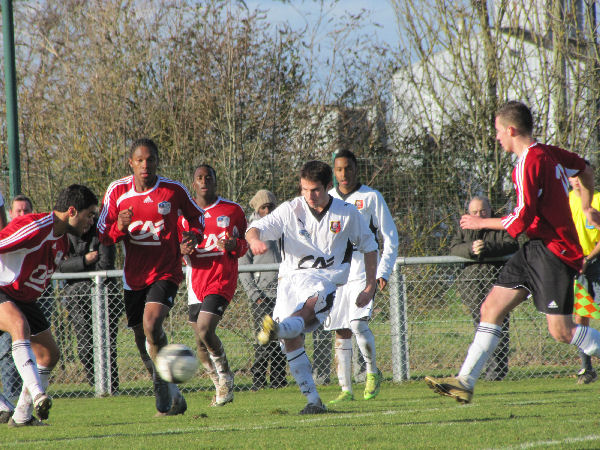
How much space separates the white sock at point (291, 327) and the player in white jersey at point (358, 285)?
Answer: 1901mm

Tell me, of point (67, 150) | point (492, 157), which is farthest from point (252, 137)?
point (492, 157)

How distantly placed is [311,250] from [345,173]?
5.87 ft

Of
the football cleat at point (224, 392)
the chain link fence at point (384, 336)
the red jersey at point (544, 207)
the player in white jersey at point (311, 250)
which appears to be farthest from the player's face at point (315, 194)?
the chain link fence at point (384, 336)

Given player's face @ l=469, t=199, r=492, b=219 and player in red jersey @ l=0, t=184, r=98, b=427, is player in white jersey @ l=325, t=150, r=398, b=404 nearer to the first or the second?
player's face @ l=469, t=199, r=492, b=219

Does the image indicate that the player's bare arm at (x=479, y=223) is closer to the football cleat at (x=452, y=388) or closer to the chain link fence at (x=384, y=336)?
the football cleat at (x=452, y=388)

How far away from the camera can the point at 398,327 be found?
945cm

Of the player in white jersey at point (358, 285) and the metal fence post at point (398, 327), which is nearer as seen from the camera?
the player in white jersey at point (358, 285)

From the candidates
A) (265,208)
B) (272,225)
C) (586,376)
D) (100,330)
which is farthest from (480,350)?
(100,330)

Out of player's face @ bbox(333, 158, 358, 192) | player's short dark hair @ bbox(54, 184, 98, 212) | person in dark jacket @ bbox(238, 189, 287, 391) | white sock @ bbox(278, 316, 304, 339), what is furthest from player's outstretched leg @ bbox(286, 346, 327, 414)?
person in dark jacket @ bbox(238, 189, 287, 391)

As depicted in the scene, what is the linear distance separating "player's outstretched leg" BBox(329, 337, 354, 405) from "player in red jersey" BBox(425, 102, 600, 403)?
239 cm

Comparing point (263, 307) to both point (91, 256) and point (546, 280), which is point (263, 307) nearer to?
point (91, 256)

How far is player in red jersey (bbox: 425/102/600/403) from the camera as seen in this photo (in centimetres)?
543

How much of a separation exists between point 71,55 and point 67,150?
2631 mm

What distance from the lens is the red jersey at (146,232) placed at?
7066 millimetres
